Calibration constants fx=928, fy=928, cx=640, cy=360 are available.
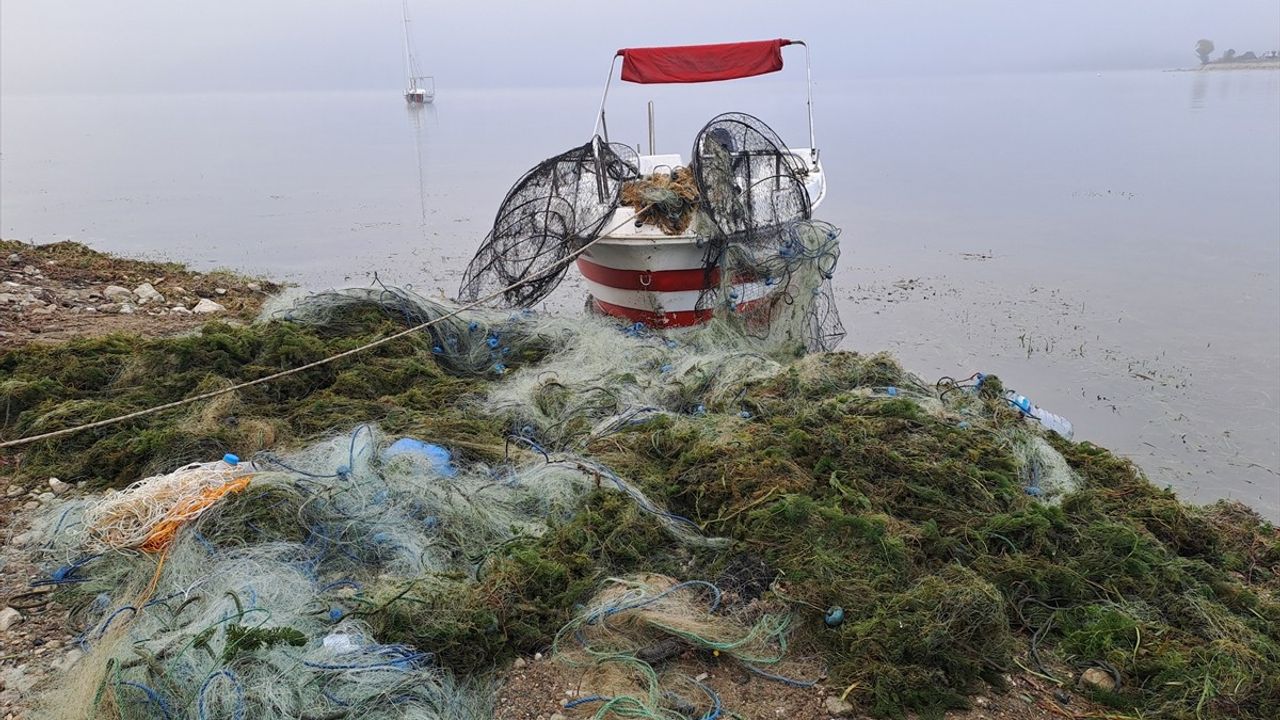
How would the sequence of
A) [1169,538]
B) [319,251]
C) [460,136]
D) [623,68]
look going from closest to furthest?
[1169,538]
[623,68]
[319,251]
[460,136]

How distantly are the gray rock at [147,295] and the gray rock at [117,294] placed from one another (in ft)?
0.23

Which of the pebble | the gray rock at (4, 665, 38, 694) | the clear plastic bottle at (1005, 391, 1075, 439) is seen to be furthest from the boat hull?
the gray rock at (4, 665, 38, 694)

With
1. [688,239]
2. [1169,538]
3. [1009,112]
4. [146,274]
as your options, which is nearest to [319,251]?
[146,274]

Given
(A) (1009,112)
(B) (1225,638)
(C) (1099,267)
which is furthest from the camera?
(A) (1009,112)

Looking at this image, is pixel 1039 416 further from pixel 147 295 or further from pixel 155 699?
pixel 147 295

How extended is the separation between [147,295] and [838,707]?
7848 mm

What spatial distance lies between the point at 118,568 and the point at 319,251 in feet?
40.4

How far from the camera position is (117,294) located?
850 centimetres

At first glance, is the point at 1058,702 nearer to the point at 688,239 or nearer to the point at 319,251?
the point at 688,239

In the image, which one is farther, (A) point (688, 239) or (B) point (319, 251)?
(B) point (319, 251)

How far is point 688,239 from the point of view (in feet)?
24.8

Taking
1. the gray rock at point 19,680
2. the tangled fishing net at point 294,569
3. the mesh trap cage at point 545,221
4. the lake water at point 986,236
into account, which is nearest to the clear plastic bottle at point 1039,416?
the lake water at point 986,236

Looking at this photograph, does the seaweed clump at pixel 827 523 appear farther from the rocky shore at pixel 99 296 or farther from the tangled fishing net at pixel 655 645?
the rocky shore at pixel 99 296

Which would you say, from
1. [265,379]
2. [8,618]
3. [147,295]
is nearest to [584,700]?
[8,618]
